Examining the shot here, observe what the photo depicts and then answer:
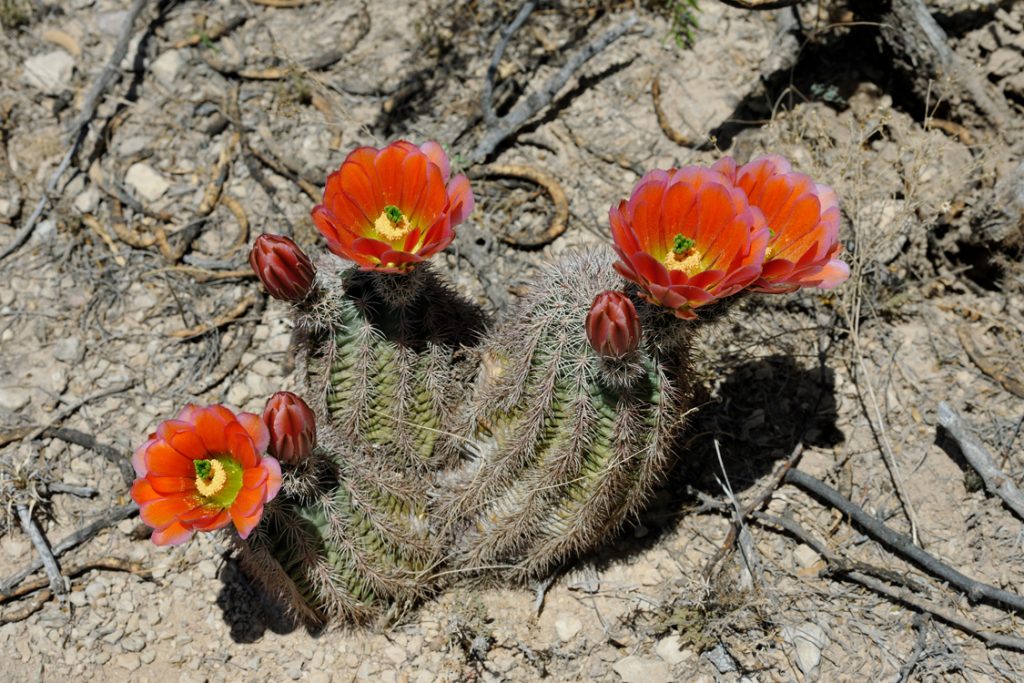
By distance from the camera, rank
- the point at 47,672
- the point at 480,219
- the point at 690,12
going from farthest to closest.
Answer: the point at 690,12 < the point at 480,219 < the point at 47,672

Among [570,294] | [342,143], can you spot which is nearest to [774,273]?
[570,294]

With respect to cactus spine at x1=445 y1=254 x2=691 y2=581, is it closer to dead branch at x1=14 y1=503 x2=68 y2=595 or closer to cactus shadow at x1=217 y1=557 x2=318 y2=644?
cactus shadow at x1=217 y1=557 x2=318 y2=644

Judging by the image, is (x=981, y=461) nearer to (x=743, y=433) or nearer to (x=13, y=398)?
(x=743, y=433)

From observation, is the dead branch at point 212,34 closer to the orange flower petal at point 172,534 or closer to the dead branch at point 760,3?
the dead branch at point 760,3

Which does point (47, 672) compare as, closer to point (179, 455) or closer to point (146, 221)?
point (179, 455)

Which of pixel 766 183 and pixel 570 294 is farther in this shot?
pixel 570 294
